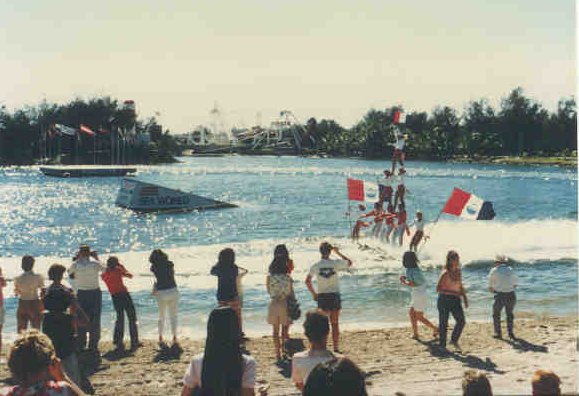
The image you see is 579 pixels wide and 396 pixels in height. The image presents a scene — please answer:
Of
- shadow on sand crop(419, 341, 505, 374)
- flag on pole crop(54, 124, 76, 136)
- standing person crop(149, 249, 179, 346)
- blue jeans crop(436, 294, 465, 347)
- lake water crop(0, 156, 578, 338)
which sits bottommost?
lake water crop(0, 156, 578, 338)

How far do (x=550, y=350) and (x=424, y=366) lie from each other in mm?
2242

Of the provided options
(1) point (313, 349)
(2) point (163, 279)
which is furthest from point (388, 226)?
(1) point (313, 349)

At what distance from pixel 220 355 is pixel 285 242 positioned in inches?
935

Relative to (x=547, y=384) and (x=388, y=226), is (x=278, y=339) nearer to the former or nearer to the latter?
(x=547, y=384)

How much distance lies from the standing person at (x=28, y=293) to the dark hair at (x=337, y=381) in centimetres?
697

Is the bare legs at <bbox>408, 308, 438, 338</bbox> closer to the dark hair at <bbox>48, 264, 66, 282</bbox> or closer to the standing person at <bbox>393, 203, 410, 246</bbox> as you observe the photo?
the dark hair at <bbox>48, 264, 66, 282</bbox>

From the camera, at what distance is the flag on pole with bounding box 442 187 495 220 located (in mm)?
13820

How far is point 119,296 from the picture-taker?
1015 cm

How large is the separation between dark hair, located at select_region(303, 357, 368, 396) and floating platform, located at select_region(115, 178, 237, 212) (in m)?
39.8

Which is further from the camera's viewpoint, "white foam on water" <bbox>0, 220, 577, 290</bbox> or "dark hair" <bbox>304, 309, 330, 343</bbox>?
"white foam on water" <bbox>0, 220, 577, 290</bbox>

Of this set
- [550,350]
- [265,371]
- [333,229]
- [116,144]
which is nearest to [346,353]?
[265,371]

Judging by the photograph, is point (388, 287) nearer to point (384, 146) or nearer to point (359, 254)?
point (359, 254)

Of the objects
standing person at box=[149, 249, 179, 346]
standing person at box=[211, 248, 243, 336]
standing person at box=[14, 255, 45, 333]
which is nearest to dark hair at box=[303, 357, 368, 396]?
standing person at box=[211, 248, 243, 336]

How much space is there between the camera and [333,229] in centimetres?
3838
